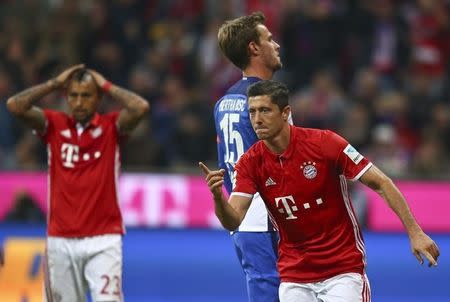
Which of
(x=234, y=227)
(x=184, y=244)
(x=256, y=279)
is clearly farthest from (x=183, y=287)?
(x=234, y=227)

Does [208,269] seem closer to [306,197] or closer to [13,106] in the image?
[13,106]

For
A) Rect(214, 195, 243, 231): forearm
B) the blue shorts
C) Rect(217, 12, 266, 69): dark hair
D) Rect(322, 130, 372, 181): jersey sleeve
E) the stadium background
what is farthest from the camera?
the stadium background

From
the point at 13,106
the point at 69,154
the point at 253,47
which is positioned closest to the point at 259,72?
the point at 253,47

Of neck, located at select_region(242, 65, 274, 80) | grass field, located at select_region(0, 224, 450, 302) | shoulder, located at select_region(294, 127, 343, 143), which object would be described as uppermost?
neck, located at select_region(242, 65, 274, 80)

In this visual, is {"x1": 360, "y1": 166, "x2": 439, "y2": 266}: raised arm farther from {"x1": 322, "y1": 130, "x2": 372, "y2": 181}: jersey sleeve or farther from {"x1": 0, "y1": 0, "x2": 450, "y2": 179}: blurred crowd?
{"x1": 0, "y1": 0, "x2": 450, "y2": 179}: blurred crowd

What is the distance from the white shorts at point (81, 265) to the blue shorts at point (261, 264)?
1.50 metres

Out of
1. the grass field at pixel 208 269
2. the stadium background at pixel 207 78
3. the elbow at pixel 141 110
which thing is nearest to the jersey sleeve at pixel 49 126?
the elbow at pixel 141 110

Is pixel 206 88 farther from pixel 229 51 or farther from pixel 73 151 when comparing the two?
pixel 229 51

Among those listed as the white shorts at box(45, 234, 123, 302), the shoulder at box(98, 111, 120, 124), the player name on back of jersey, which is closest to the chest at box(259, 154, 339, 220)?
the player name on back of jersey

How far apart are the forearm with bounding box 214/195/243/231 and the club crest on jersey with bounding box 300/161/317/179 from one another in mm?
484

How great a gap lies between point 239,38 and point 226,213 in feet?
4.93

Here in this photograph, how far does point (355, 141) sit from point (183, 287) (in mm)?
4083

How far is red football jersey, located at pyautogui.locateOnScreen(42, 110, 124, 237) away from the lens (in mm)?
8469

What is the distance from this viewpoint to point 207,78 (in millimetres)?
15039
